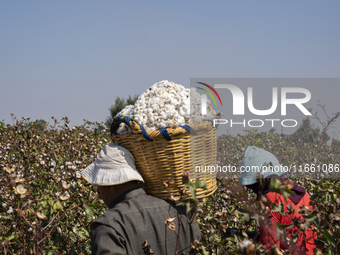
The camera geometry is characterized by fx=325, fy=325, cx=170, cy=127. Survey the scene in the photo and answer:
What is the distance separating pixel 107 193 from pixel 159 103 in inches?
25.5

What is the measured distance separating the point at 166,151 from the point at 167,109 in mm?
241

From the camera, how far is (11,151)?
4.73 metres

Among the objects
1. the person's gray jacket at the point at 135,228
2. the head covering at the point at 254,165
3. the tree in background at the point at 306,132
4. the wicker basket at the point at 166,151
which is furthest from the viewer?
the tree in background at the point at 306,132

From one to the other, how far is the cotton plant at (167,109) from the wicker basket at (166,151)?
5 centimetres

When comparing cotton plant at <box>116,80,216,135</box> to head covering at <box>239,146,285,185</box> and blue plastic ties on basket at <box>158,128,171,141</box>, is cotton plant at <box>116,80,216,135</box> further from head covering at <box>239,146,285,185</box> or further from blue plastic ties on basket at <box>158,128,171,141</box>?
head covering at <box>239,146,285,185</box>

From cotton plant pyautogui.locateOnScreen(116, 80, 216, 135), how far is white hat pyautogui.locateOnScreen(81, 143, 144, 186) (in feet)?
0.39

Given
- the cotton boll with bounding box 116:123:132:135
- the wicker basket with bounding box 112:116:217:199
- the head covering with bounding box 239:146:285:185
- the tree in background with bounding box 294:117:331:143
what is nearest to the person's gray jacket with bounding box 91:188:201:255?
the wicker basket with bounding box 112:116:217:199

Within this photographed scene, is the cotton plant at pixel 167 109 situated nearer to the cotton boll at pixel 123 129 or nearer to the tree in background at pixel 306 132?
the cotton boll at pixel 123 129

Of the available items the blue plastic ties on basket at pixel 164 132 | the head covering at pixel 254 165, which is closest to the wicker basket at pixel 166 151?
the blue plastic ties on basket at pixel 164 132

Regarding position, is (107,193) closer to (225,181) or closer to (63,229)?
(63,229)

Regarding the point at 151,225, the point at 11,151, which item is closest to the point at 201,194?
the point at 151,225

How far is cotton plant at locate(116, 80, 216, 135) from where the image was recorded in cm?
185

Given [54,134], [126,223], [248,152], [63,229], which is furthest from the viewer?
[54,134]

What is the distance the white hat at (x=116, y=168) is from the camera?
6.17 ft
